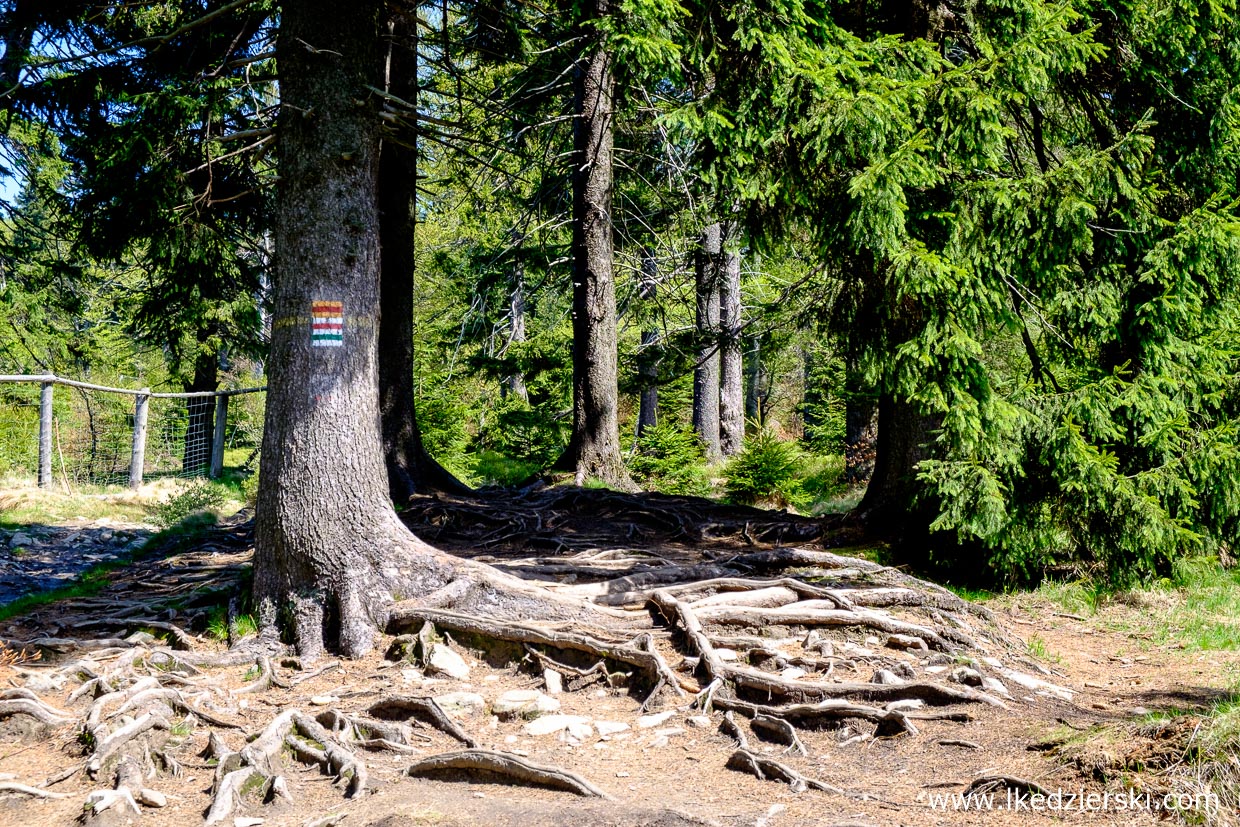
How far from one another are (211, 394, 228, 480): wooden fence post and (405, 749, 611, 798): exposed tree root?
1344 cm

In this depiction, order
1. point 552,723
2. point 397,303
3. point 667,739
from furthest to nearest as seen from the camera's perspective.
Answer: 1. point 397,303
2. point 552,723
3. point 667,739

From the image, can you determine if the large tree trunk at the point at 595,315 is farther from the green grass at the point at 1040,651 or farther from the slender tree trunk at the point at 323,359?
the green grass at the point at 1040,651

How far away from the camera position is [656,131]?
46.8 ft

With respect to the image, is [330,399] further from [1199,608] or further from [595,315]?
[1199,608]

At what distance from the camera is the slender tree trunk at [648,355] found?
567 inches

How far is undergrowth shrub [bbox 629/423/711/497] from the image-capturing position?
15.1m

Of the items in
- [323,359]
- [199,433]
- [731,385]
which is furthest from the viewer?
[731,385]

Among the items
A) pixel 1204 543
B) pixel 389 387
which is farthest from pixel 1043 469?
pixel 389 387

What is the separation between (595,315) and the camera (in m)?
12.5

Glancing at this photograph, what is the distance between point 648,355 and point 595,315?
7.97m

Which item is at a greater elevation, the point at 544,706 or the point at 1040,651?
the point at 1040,651

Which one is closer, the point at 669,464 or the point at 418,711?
the point at 418,711

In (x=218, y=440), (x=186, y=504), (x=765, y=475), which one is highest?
(x=218, y=440)

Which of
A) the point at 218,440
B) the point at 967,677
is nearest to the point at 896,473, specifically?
the point at 967,677
